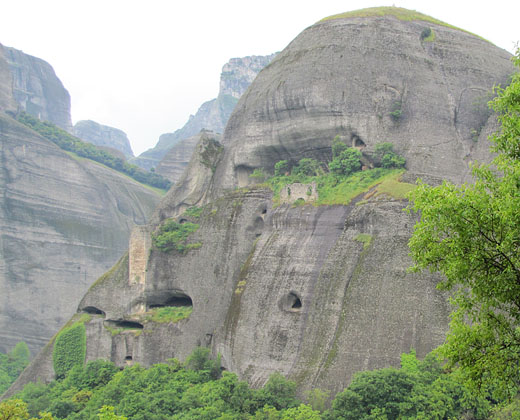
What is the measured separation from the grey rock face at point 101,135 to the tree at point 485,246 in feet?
479

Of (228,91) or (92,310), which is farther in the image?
(228,91)

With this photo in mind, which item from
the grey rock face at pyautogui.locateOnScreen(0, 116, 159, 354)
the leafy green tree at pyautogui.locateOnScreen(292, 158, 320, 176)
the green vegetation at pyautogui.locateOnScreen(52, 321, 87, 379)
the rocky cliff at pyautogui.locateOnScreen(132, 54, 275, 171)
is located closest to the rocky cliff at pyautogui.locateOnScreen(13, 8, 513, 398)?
the green vegetation at pyautogui.locateOnScreen(52, 321, 87, 379)

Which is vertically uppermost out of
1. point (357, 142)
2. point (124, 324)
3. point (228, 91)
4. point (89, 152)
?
point (228, 91)

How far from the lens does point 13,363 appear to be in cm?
5184

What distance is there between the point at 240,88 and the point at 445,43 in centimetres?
10537

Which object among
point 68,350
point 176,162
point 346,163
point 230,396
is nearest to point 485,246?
point 230,396

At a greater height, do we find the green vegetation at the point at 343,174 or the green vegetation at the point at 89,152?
the green vegetation at the point at 89,152

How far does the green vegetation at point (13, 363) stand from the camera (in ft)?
160

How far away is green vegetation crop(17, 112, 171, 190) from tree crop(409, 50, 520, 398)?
237ft

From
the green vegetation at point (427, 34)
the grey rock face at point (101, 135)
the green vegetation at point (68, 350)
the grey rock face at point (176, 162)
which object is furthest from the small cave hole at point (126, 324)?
the grey rock face at point (101, 135)

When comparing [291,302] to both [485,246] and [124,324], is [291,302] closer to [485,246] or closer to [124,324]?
[124,324]

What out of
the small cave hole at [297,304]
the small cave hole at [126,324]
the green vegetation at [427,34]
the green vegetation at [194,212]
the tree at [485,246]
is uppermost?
the green vegetation at [427,34]

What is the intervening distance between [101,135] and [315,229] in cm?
13993

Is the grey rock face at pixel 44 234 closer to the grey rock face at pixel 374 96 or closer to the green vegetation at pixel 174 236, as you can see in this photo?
the green vegetation at pixel 174 236
